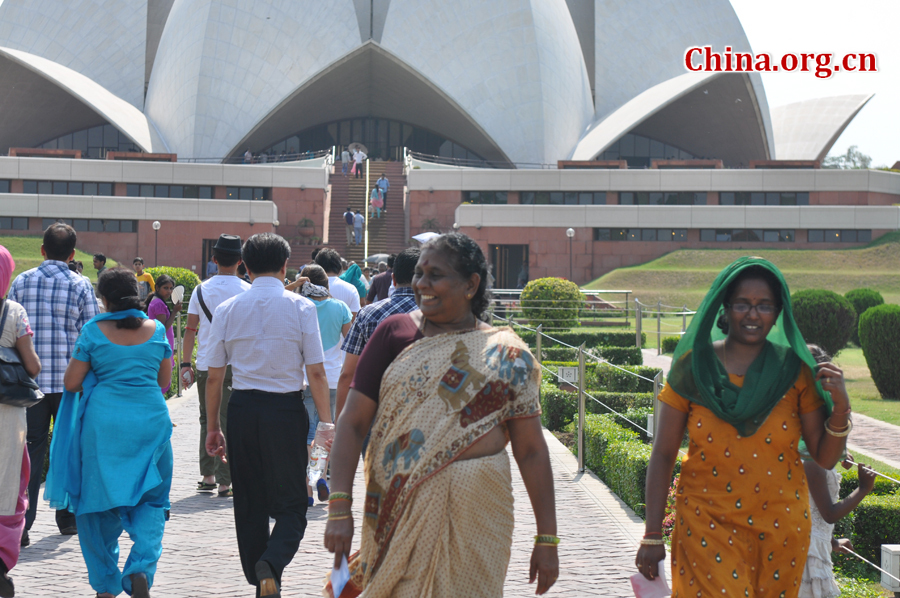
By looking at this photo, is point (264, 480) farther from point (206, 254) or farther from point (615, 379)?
point (206, 254)

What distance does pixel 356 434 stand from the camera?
229 centimetres

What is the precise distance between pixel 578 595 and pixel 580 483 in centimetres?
218

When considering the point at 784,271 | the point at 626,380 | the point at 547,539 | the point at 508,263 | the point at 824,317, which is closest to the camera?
the point at 547,539

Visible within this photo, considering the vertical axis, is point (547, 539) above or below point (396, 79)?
below

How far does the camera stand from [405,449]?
217 cm

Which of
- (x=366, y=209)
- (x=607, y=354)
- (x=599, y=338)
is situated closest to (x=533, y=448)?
(x=607, y=354)

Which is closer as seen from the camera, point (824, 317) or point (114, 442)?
point (114, 442)

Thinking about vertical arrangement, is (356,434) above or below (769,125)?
below

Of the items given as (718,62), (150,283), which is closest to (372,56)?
(718,62)

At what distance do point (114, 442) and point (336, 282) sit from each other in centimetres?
271

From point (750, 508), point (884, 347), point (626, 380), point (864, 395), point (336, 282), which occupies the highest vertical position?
point (336, 282)

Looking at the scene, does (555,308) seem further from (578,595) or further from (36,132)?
(36,132)

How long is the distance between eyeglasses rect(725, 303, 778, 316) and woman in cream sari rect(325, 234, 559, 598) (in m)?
0.57

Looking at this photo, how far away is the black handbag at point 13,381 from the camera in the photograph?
358 cm
